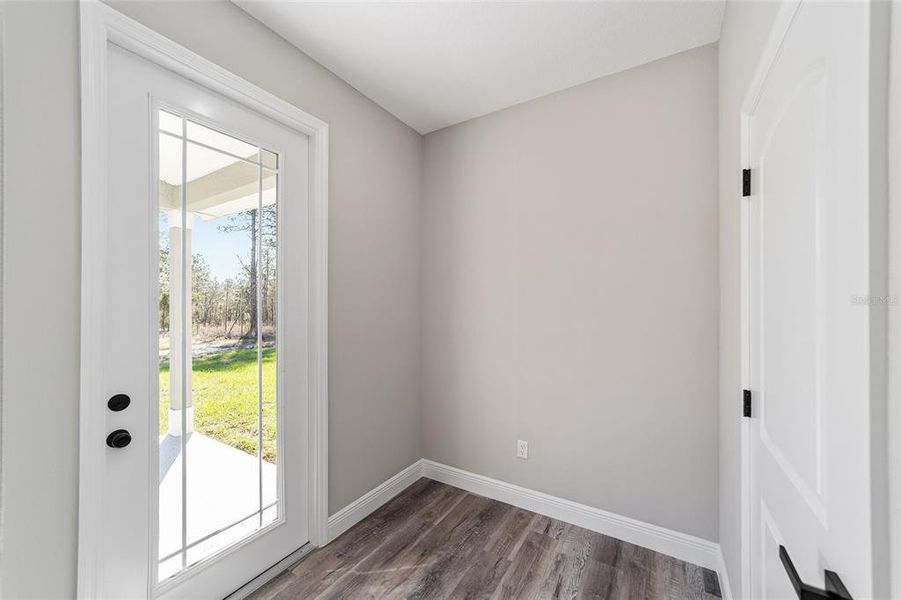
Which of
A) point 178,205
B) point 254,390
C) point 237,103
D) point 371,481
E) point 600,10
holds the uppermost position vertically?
point 600,10

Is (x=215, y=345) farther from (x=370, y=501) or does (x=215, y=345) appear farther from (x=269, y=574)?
(x=370, y=501)

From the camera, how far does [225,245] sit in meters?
1.60

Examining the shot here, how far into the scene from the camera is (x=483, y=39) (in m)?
1.76

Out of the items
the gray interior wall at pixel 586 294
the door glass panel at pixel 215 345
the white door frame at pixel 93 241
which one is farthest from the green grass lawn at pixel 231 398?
the gray interior wall at pixel 586 294

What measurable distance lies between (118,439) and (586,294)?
2.20 meters

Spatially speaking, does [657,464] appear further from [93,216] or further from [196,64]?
[196,64]

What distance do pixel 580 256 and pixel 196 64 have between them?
2.04m

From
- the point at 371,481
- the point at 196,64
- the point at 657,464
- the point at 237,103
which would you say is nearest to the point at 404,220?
the point at 237,103

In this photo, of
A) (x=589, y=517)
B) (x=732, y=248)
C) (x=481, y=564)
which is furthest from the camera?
(x=589, y=517)

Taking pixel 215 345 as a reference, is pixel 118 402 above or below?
below

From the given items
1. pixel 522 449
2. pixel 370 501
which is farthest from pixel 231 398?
pixel 522 449

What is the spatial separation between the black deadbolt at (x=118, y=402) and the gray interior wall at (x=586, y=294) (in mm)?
1751

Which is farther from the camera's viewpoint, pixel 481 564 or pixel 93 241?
pixel 481 564

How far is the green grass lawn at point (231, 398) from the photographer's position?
149 centimetres
